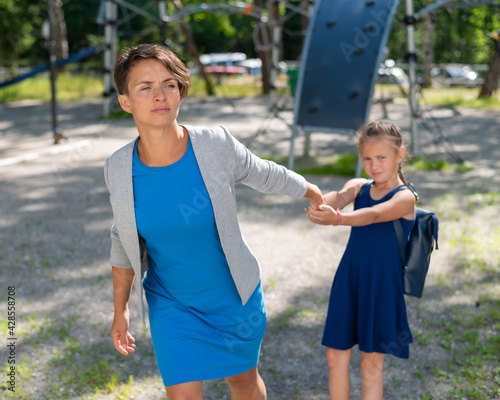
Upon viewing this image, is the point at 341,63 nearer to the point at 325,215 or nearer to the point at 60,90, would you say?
the point at 325,215

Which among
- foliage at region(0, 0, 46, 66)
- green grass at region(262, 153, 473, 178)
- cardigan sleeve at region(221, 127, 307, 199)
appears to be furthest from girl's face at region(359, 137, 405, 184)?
foliage at region(0, 0, 46, 66)

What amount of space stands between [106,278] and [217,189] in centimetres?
307

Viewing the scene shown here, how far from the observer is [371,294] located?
2693 millimetres

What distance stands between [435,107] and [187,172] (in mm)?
17993

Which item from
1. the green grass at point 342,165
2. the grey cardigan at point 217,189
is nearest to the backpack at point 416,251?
the grey cardigan at point 217,189

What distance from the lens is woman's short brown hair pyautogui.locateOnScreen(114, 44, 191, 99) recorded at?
7.14 feet

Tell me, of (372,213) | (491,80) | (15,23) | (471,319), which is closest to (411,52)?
(471,319)

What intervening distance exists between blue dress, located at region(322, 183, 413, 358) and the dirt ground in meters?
0.70

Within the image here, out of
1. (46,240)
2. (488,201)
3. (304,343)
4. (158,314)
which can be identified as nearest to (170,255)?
(158,314)

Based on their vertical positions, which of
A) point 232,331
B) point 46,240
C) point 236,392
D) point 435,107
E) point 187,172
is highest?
point 187,172

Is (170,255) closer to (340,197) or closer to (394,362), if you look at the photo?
(340,197)

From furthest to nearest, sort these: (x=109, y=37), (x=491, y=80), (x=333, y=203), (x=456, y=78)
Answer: (x=456, y=78)
(x=491, y=80)
(x=109, y=37)
(x=333, y=203)

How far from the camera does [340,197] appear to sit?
2.79 metres

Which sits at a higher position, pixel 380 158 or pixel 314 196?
pixel 380 158
